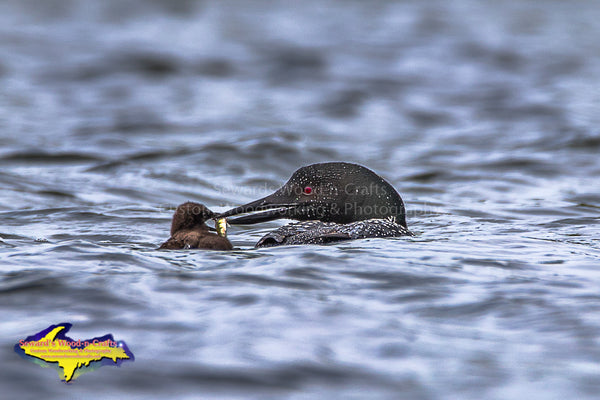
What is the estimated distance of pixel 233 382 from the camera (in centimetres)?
337

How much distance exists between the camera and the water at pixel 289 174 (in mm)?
3588

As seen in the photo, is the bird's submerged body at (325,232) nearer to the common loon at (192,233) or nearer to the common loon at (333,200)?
the common loon at (333,200)

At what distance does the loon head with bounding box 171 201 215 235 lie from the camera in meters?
5.97

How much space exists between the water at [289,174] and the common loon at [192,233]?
0.19 metres

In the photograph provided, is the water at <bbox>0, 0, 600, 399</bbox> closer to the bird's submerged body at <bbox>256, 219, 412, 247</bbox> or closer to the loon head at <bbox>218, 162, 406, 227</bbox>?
the bird's submerged body at <bbox>256, 219, 412, 247</bbox>

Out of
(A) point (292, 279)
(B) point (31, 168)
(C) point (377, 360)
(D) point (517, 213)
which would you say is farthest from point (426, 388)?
(B) point (31, 168)

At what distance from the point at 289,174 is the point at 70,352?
763 centimetres

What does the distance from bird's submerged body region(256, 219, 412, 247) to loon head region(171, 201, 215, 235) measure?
50 cm

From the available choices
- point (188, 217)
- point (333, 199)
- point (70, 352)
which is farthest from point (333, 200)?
point (70, 352)

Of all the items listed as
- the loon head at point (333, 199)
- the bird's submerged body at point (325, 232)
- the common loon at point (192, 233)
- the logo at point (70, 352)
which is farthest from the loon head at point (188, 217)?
the logo at point (70, 352)

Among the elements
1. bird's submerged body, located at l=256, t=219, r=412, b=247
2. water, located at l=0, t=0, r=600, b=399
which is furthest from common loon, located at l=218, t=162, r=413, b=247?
water, located at l=0, t=0, r=600, b=399

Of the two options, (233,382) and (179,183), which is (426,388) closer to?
(233,382)

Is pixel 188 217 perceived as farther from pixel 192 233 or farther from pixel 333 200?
pixel 333 200

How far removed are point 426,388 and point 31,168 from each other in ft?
28.3
